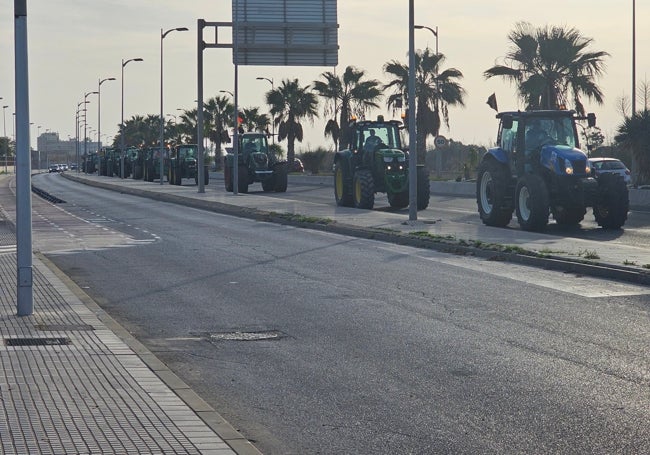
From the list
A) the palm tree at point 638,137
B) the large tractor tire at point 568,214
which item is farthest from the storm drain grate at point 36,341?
the palm tree at point 638,137

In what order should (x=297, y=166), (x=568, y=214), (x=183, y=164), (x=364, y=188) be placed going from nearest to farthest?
(x=568, y=214) < (x=364, y=188) < (x=183, y=164) < (x=297, y=166)

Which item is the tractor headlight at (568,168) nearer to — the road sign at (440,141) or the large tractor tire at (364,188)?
the large tractor tire at (364,188)

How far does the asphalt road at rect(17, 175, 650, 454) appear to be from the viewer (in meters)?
7.98

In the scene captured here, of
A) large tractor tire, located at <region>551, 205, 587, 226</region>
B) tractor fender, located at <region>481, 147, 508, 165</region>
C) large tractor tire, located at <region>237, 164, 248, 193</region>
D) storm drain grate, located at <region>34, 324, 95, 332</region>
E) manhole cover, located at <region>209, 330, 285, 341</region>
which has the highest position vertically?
tractor fender, located at <region>481, 147, 508, 165</region>

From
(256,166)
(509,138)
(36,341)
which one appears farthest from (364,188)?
(36,341)

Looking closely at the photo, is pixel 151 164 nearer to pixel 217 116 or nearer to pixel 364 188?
pixel 217 116

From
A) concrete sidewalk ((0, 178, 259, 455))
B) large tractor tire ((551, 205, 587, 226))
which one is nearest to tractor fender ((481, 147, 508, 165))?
large tractor tire ((551, 205, 587, 226))

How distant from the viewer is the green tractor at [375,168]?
119 feet

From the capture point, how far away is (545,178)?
2730 cm

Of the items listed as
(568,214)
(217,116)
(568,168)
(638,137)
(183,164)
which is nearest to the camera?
(568,168)

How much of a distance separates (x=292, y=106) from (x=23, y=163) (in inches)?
2978

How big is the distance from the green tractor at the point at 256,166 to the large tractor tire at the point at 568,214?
87.5 ft

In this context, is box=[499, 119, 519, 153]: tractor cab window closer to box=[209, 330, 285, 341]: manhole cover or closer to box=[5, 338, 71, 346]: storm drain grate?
box=[209, 330, 285, 341]: manhole cover

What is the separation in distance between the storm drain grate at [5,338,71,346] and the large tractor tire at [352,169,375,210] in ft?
82.6
